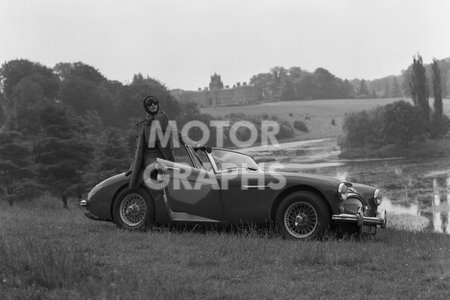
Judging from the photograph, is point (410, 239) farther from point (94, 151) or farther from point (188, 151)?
point (94, 151)

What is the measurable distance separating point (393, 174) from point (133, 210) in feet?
146

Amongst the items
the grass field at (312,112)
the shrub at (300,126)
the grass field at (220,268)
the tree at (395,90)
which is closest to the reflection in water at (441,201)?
the grass field at (220,268)

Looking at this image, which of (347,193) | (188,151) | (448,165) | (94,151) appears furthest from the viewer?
(448,165)

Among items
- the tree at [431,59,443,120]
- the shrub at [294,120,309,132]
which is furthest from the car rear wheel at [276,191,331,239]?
the tree at [431,59,443,120]

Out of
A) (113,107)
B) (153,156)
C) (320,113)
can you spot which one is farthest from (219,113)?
(153,156)

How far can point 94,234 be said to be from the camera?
27.4 ft

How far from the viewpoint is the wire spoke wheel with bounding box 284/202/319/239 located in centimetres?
788

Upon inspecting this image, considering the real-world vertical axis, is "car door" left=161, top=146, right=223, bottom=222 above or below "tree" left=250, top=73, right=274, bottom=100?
below

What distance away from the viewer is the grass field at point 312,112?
87812 mm

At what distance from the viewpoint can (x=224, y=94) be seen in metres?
123

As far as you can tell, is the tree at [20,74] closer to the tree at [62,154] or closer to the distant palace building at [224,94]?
the distant palace building at [224,94]

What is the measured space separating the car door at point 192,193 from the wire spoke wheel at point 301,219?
1085 mm

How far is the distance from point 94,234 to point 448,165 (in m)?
55.5

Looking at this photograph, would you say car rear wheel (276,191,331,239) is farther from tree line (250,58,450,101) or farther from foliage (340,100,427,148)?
tree line (250,58,450,101)
